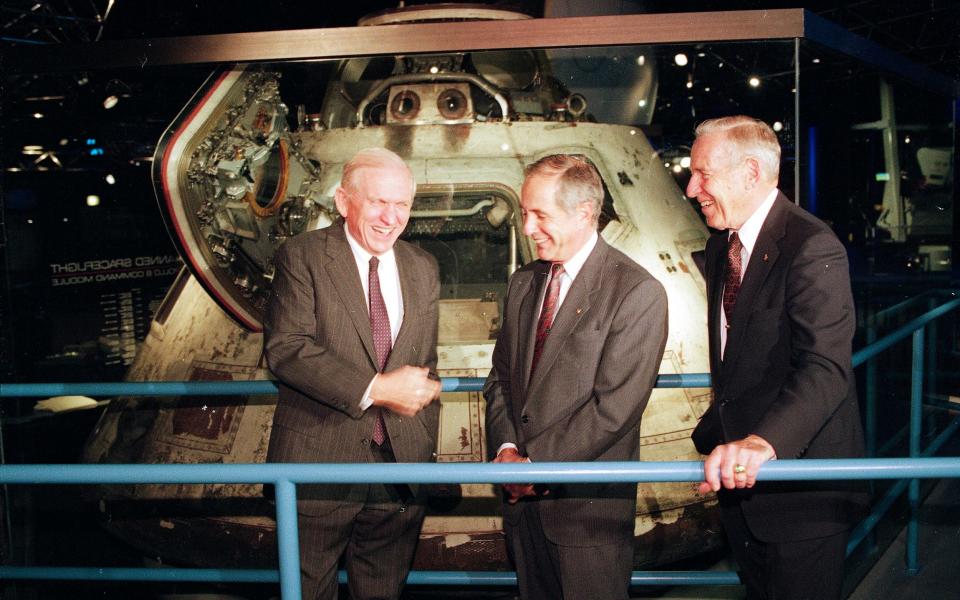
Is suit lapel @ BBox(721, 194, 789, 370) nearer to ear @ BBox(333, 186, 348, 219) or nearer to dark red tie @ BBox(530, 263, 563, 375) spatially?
dark red tie @ BBox(530, 263, 563, 375)

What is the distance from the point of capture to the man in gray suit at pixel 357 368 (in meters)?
1.78

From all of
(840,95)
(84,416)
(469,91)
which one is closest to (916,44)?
(840,95)

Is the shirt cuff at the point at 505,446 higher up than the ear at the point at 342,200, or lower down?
lower down

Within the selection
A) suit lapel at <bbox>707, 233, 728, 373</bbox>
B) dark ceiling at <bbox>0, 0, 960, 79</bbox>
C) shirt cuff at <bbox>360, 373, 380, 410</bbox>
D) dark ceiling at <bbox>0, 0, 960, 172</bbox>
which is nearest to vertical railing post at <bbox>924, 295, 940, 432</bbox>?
dark ceiling at <bbox>0, 0, 960, 172</bbox>

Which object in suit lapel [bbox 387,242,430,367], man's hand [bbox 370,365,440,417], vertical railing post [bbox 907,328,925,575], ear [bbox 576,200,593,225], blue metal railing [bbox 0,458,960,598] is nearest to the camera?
blue metal railing [bbox 0,458,960,598]

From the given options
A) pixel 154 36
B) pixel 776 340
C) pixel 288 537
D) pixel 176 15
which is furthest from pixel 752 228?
pixel 176 15

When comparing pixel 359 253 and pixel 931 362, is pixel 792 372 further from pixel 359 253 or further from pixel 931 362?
pixel 931 362

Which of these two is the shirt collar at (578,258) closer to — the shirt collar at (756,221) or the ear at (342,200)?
the shirt collar at (756,221)

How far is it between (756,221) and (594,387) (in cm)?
49

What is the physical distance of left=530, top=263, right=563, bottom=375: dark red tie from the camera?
5.74 feet

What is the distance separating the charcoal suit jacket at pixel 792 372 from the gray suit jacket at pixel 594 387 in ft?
0.58

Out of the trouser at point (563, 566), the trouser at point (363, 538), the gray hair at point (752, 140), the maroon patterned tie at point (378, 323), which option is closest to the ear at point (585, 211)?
the gray hair at point (752, 140)

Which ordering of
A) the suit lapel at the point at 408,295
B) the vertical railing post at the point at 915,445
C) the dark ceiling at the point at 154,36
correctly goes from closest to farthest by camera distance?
1. the suit lapel at the point at 408,295
2. the vertical railing post at the point at 915,445
3. the dark ceiling at the point at 154,36

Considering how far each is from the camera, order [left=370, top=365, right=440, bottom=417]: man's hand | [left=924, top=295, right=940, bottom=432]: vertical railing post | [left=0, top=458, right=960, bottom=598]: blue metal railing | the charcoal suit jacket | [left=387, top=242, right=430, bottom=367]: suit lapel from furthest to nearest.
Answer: [left=924, top=295, right=940, bottom=432]: vertical railing post < [left=387, top=242, right=430, bottom=367]: suit lapel < [left=370, top=365, right=440, bottom=417]: man's hand < the charcoal suit jacket < [left=0, top=458, right=960, bottom=598]: blue metal railing
